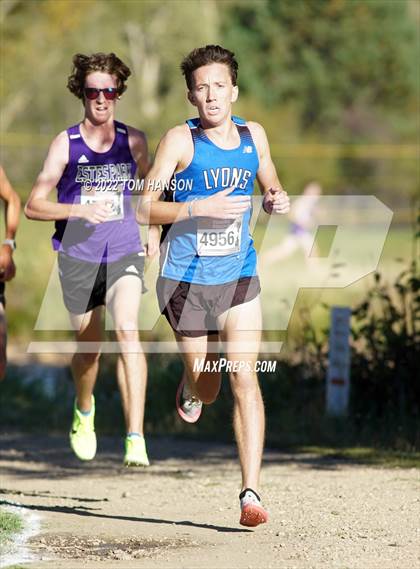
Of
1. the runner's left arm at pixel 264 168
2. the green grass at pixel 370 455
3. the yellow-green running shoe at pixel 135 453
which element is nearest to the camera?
the runner's left arm at pixel 264 168

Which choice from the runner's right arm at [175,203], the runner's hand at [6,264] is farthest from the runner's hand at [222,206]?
the runner's hand at [6,264]

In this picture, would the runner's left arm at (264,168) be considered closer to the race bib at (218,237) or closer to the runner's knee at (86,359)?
the race bib at (218,237)

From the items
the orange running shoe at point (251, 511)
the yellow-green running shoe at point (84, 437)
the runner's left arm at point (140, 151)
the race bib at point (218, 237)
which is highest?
the runner's left arm at point (140, 151)

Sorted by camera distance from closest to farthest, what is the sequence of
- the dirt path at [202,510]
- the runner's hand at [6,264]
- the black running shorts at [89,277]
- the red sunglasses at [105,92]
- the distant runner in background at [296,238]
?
1. the dirt path at [202,510]
2. the red sunglasses at [105,92]
3. the black running shorts at [89,277]
4. the runner's hand at [6,264]
5. the distant runner in background at [296,238]

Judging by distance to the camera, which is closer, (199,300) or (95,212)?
(199,300)

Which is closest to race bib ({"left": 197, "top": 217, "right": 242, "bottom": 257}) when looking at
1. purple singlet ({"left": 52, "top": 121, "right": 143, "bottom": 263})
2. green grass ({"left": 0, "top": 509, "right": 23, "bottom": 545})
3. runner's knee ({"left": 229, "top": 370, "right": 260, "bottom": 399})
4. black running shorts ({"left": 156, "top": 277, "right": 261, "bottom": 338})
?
black running shorts ({"left": 156, "top": 277, "right": 261, "bottom": 338})

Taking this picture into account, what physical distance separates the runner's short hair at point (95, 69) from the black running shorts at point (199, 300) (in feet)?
4.88

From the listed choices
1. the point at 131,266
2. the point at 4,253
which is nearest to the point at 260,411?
the point at 131,266

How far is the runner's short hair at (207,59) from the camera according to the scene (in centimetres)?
712

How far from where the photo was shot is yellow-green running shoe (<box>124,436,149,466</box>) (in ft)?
25.6

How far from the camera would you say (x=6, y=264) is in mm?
8336

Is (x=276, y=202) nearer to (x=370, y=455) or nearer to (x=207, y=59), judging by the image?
(x=207, y=59)

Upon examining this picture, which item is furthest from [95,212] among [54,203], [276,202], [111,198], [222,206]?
[276,202]

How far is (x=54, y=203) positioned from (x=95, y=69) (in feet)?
2.82
